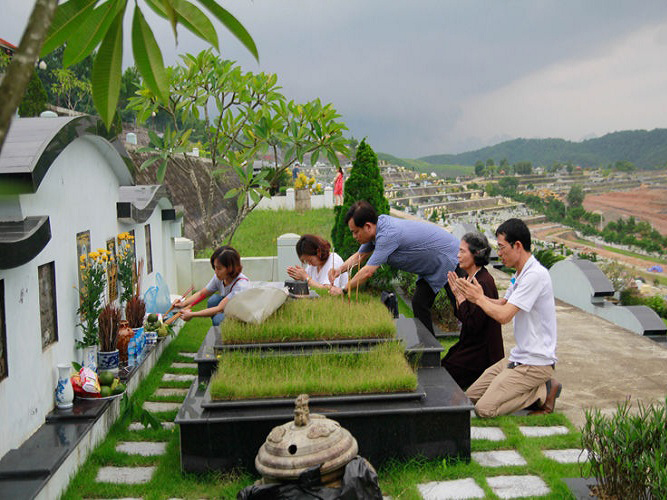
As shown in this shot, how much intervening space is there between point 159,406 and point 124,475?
5.11 feet

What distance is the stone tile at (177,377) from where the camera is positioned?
275 inches

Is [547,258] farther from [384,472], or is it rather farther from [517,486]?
[384,472]

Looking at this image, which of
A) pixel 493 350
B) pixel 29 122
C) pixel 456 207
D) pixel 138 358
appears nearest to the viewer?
pixel 29 122

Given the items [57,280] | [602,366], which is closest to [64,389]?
[57,280]

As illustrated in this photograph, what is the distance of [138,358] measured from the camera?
22.5 feet

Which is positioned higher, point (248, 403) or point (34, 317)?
point (34, 317)

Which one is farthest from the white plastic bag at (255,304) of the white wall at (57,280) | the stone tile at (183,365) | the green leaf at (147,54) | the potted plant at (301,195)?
the potted plant at (301,195)

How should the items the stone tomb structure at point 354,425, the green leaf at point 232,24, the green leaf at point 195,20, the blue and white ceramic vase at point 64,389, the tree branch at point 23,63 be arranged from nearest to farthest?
the tree branch at point 23,63 → the green leaf at point 232,24 → the green leaf at point 195,20 → the stone tomb structure at point 354,425 → the blue and white ceramic vase at point 64,389

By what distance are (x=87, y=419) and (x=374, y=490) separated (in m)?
2.75

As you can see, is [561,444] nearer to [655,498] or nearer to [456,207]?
[655,498]

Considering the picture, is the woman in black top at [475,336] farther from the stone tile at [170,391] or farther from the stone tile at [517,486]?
the stone tile at [170,391]

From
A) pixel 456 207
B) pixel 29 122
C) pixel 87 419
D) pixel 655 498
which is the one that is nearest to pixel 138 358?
pixel 87 419

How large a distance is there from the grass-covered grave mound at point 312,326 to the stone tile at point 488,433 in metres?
1.05

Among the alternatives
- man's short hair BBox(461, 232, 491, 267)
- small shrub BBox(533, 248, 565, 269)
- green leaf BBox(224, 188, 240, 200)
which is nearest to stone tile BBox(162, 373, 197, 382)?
green leaf BBox(224, 188, 240, 200)
